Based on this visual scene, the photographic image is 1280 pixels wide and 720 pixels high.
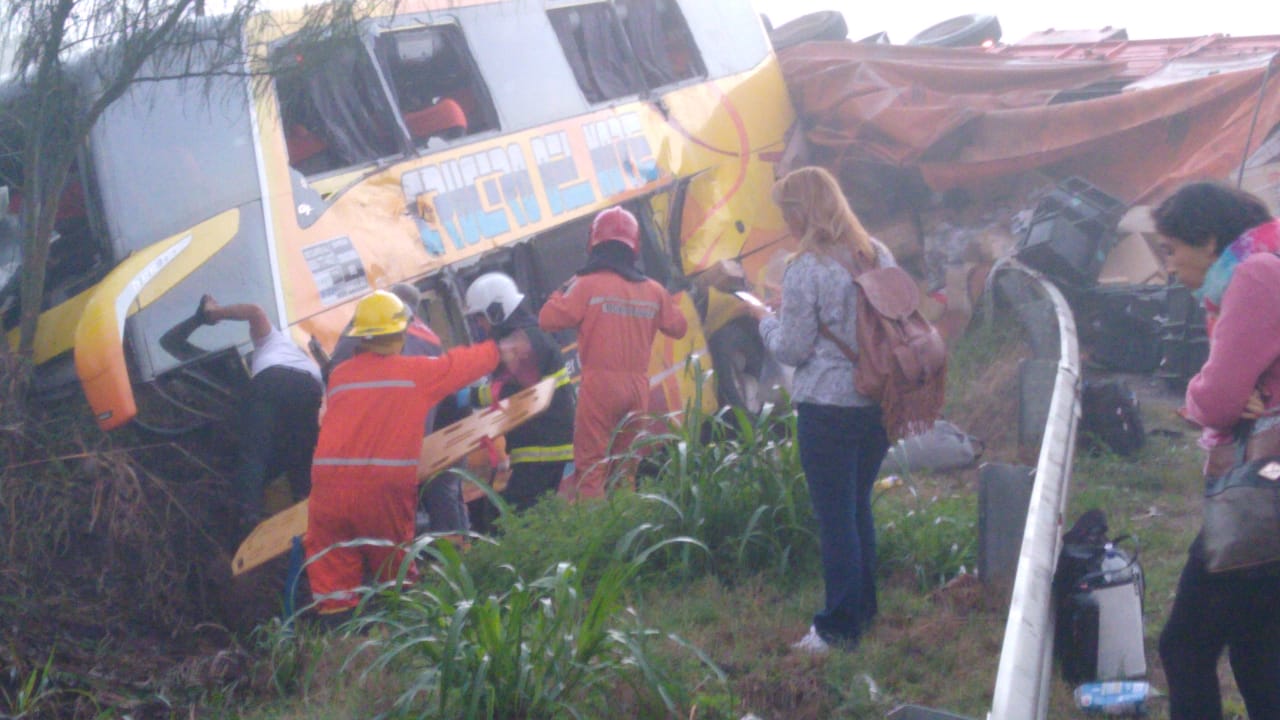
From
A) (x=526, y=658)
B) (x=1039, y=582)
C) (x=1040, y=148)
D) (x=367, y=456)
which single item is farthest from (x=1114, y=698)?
(x=1040, y=148)

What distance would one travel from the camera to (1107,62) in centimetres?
1109

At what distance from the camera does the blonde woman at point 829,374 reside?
4.13 meters

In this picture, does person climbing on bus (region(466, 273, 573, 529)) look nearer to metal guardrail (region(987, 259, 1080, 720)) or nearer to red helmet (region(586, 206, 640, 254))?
red helmet (region(586, 206, 640, 254))

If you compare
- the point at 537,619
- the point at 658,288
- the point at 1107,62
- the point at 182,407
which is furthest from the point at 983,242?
the point at 537,619

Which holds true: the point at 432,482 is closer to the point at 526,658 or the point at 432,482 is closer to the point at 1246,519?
the point at 526,658

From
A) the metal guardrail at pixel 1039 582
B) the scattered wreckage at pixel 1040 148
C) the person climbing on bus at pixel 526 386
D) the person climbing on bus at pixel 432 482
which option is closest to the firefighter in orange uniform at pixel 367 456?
the person climbing on bus at pixel 432 482

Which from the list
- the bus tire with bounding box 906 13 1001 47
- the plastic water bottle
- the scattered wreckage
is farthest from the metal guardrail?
the bus tire with bounding box 906 13 1001 47

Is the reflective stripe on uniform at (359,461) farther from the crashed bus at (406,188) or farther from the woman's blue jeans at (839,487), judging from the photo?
the woman's blue jeans at (839,487)

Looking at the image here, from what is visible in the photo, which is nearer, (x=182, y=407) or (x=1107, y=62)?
(x=182, y=407)

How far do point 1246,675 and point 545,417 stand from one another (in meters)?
4.00

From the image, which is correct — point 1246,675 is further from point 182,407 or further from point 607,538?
point 182,407

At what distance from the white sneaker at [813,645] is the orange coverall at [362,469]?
1.63 m

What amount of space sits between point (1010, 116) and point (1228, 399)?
7.83m

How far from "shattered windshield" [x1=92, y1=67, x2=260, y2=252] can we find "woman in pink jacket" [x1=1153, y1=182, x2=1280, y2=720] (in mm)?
3948
